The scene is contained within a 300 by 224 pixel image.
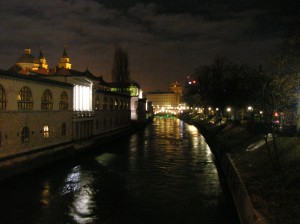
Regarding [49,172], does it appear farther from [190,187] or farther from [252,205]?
[252,205]

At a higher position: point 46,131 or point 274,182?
point 46,131

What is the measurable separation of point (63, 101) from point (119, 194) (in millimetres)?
20690

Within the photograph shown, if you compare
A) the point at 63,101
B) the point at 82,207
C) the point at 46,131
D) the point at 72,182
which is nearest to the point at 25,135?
the point at 46,131

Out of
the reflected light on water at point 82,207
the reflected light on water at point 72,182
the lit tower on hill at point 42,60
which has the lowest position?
the reflected light on water at point 82,207

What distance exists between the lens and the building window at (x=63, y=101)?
41.1 metres

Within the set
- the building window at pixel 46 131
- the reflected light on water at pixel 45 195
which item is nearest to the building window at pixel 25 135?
the building window at pixel 46 131

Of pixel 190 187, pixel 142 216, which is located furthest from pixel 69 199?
pixel 190 187

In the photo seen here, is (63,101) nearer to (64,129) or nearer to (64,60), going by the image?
(64,129)

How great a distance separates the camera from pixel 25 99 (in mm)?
32719

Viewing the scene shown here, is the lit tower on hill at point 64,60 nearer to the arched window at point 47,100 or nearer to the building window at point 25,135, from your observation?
the arched window at point 47,100

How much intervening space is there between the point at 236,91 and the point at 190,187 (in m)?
42.9

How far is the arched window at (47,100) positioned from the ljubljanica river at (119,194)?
624 centimetres

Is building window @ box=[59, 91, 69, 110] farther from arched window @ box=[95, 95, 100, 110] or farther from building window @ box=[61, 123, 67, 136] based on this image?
arched window @ box=[95, 95, 100, 110]

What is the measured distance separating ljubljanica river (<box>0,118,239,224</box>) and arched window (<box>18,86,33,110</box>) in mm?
6145
